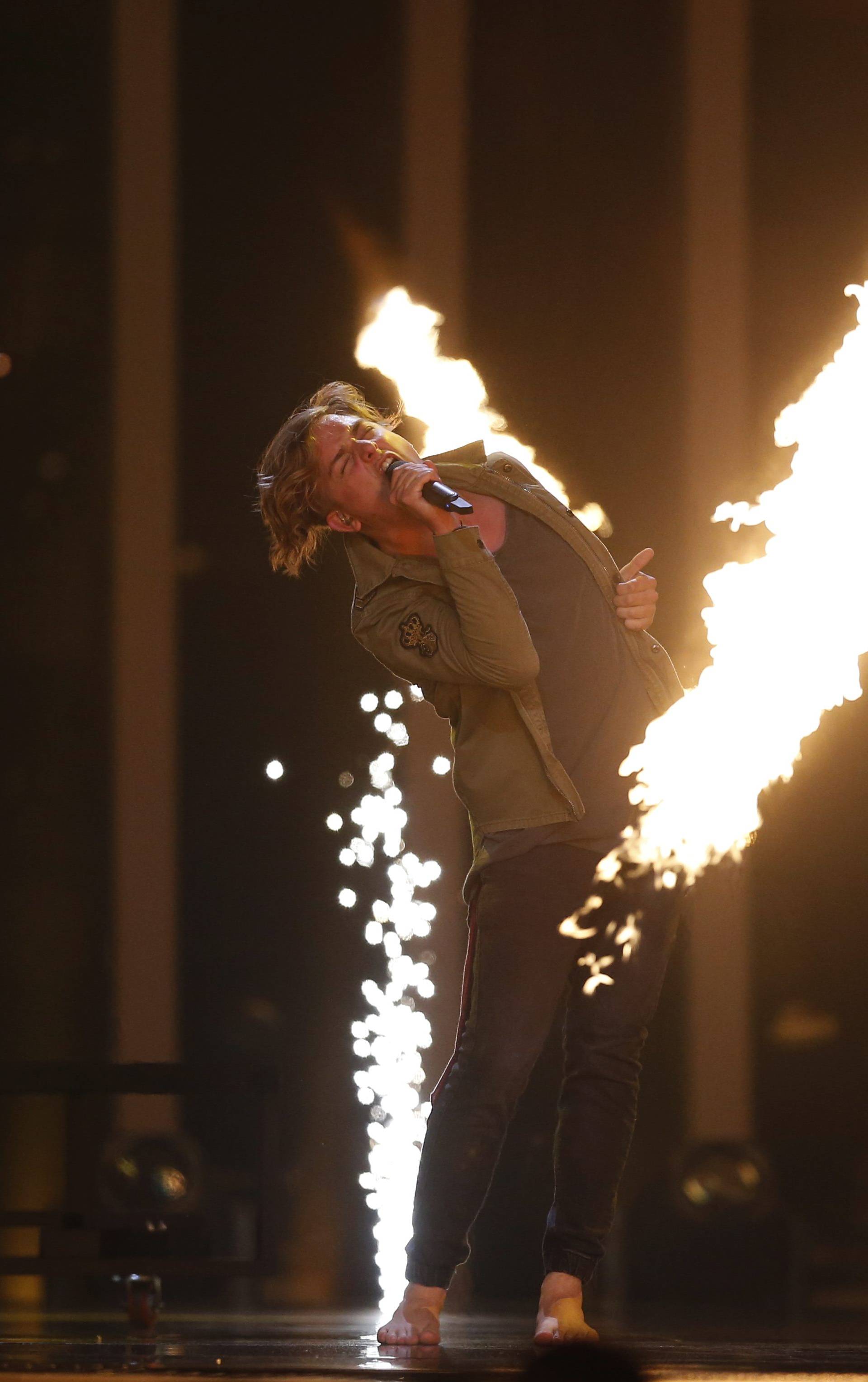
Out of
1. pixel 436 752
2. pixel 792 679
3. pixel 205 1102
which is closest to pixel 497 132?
pixel 436 752

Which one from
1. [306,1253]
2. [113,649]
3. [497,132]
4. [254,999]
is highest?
[497,132]

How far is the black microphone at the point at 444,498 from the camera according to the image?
1.71m

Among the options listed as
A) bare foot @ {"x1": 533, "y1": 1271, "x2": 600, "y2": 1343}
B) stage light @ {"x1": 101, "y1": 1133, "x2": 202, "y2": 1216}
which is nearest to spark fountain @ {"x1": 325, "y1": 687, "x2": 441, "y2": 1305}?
stage light @ {"x1": 101, "y1": 1133, "x2": 202, "y2": 1216}

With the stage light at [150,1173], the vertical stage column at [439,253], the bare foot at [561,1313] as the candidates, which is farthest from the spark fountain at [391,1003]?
the bare foot at [561,1313]

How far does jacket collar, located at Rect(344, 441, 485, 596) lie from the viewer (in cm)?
184

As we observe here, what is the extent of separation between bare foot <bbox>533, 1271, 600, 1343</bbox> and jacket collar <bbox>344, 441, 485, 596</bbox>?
830mm

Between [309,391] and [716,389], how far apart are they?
0.77 meters

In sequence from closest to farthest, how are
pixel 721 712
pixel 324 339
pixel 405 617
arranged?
1. pixel 405 617
2. pixel 721 712
3. pixel 324 339

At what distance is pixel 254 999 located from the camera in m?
2.77

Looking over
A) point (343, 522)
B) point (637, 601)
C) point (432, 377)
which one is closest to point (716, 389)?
point (432, 377)

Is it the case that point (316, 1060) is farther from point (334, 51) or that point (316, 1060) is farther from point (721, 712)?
point (334, 51)

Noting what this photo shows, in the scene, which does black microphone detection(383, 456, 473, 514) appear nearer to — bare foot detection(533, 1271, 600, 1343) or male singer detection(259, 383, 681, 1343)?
male singer detection(259, 383, 681, 1343)

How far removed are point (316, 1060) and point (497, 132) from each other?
1784mm

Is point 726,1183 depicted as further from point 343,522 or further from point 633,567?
point 343,522
